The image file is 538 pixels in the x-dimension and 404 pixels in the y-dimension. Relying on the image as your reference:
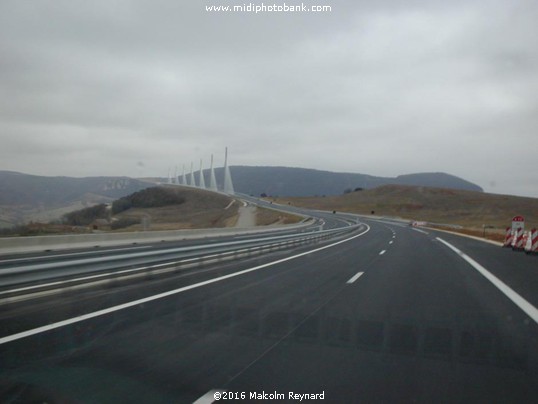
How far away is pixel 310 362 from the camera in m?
7.47

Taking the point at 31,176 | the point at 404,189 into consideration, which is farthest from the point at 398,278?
the point at 404,189

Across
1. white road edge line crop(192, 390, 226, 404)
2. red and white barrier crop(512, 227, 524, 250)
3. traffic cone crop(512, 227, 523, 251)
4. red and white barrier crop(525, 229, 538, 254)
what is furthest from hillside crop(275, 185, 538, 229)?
white road edge line crop(192, 390, 226, 404)

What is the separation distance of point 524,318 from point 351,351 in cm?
446

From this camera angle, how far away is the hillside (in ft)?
381

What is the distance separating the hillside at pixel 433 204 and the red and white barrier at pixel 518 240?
6947 cm

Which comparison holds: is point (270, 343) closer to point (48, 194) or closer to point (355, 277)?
point (355, 277)

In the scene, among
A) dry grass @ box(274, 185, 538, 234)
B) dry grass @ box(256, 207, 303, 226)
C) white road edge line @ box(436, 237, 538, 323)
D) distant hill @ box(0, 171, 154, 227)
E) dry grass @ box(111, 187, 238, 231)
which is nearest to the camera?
white road edge line @ box(436, 237, 538, 323)

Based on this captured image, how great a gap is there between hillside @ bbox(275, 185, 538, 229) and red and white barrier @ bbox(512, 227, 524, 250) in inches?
2735

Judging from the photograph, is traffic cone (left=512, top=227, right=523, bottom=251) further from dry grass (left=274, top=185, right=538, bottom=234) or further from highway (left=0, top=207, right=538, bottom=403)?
dry grass (left=274, top=185, right=538, bottom=234)

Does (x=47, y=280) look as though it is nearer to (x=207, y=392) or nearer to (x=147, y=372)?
(x=147, y=372)

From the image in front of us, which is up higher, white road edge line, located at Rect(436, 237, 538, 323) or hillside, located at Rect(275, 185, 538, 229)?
hillside, located at Rect(275, 185, 538, 229)

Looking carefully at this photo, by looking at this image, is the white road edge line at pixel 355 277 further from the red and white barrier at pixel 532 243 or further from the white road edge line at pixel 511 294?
the red and white barrier at pixel 532 243

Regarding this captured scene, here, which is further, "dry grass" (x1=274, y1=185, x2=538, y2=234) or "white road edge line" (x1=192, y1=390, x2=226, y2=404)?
"dry grass" (x1=274, y1=185, x2=538, y2=234)

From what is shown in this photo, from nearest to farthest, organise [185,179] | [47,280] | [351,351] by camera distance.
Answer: [351,351] → [47,280] → [185,179]
